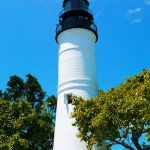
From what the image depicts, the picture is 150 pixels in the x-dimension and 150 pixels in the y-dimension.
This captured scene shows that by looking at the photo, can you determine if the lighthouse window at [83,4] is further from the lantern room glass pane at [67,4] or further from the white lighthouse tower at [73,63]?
the lantern room glass pane at [67,4]

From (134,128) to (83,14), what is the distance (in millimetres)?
13671

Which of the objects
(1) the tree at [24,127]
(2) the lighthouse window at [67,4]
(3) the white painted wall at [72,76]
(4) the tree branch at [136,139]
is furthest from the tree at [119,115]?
(2) the lighthouse window at [67,4]

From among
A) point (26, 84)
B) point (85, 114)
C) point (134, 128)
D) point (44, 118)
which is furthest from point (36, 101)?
point (134, 128)

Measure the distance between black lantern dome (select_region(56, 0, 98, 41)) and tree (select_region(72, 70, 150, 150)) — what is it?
8.67m

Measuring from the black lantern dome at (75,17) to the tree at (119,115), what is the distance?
8668 millimetres

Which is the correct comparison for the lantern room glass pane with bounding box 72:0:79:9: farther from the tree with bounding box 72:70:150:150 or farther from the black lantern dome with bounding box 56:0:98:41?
the tree with bounding box 72:70:150:150

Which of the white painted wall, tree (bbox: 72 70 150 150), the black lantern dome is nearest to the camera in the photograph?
tree (bbox: 72 70 150 150)

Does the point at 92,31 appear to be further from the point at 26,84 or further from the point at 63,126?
the point at 26,84

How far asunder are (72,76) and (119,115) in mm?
8370

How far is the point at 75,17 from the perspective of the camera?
3209cm

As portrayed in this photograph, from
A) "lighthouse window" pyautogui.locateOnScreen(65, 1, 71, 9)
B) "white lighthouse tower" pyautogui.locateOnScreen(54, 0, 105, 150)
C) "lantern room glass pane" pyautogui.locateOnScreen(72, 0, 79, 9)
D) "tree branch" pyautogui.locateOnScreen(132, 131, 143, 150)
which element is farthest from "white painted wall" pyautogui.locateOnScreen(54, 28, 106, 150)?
"tree branch" pyautogui.locateOnScreen(132, 131, 143, 150)

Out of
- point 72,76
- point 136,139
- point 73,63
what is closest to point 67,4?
point 73,63

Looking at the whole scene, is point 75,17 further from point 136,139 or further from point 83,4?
point 136,139

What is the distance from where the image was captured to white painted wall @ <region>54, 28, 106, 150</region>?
93.4ft
